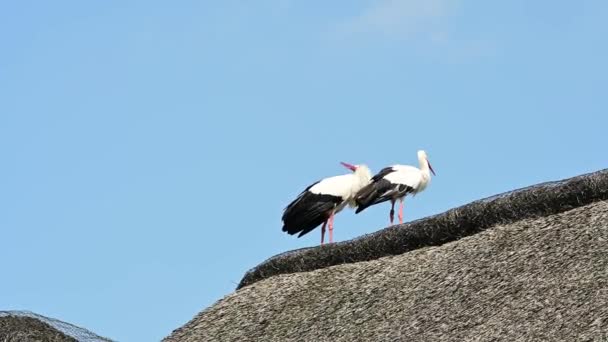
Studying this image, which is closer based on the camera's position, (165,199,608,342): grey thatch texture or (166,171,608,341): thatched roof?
(165,199,608,342): grey thatch texture

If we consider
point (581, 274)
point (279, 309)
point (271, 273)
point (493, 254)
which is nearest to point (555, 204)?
point (493, 254)

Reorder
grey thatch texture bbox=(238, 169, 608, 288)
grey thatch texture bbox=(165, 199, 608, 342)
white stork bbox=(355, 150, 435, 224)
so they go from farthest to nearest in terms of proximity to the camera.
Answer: white stork bbox=(355, 150, 435, 224), grey thatch texture bbox=(238, 169, 608, 288), grey thatch texture bbox=(165, 199, 608, 342)

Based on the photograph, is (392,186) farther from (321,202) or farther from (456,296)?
(456,296)

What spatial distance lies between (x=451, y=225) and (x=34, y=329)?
3607 mm

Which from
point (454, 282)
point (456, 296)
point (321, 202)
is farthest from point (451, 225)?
point (321, 202)

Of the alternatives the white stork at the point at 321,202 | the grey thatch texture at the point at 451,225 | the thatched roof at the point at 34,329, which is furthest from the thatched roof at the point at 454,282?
the thatched roof at the point at 34,329

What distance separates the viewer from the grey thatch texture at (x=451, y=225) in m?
11.5

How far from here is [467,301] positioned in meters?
10.6

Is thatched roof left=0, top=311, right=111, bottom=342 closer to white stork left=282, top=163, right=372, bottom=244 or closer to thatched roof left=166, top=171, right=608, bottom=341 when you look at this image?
thatched roof left=166, top=171, right=608, bottom=341

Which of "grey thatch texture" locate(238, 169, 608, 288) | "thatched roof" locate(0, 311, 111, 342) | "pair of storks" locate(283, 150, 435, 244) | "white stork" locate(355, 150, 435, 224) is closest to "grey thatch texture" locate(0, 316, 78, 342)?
"thatched roof" locate(0, 311, 111, 342)

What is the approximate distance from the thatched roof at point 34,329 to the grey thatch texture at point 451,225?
5.83 feet

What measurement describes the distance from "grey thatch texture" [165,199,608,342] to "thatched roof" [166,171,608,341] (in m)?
0.01

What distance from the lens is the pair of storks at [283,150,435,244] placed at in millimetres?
14203

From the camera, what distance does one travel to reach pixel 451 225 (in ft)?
40.7
